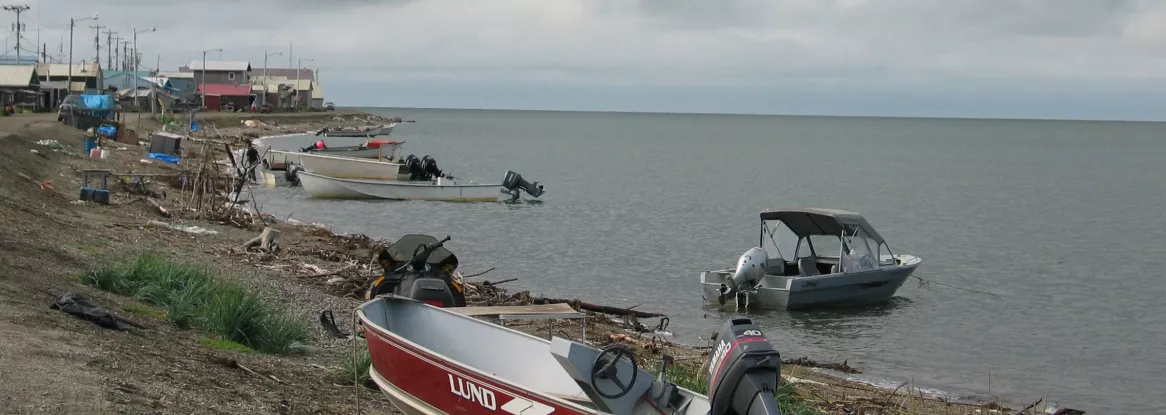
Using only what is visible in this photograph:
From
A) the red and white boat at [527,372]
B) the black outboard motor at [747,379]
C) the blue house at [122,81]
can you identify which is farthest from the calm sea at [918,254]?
the blue house at [122,81]

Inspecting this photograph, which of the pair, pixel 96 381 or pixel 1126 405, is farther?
pixel 1126 405

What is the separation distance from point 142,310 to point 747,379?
745cm

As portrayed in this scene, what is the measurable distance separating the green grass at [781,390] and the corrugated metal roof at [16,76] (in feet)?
270

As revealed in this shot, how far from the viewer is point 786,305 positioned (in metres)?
23.1

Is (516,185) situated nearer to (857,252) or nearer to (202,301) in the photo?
(857,252)

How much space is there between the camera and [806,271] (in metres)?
24.4

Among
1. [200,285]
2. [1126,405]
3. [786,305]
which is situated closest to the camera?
[200,285]

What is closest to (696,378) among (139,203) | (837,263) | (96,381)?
(96,381)

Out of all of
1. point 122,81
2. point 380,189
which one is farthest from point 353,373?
point 122,81

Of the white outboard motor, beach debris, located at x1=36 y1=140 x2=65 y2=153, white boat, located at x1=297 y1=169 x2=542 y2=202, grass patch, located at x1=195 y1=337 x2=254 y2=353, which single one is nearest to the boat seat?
the white outboard motor

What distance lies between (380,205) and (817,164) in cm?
7093

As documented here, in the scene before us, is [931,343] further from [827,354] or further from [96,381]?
[96,381]

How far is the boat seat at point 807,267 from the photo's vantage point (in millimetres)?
24328

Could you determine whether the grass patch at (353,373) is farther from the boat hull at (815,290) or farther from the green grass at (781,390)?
the boat hull at (815,290)
